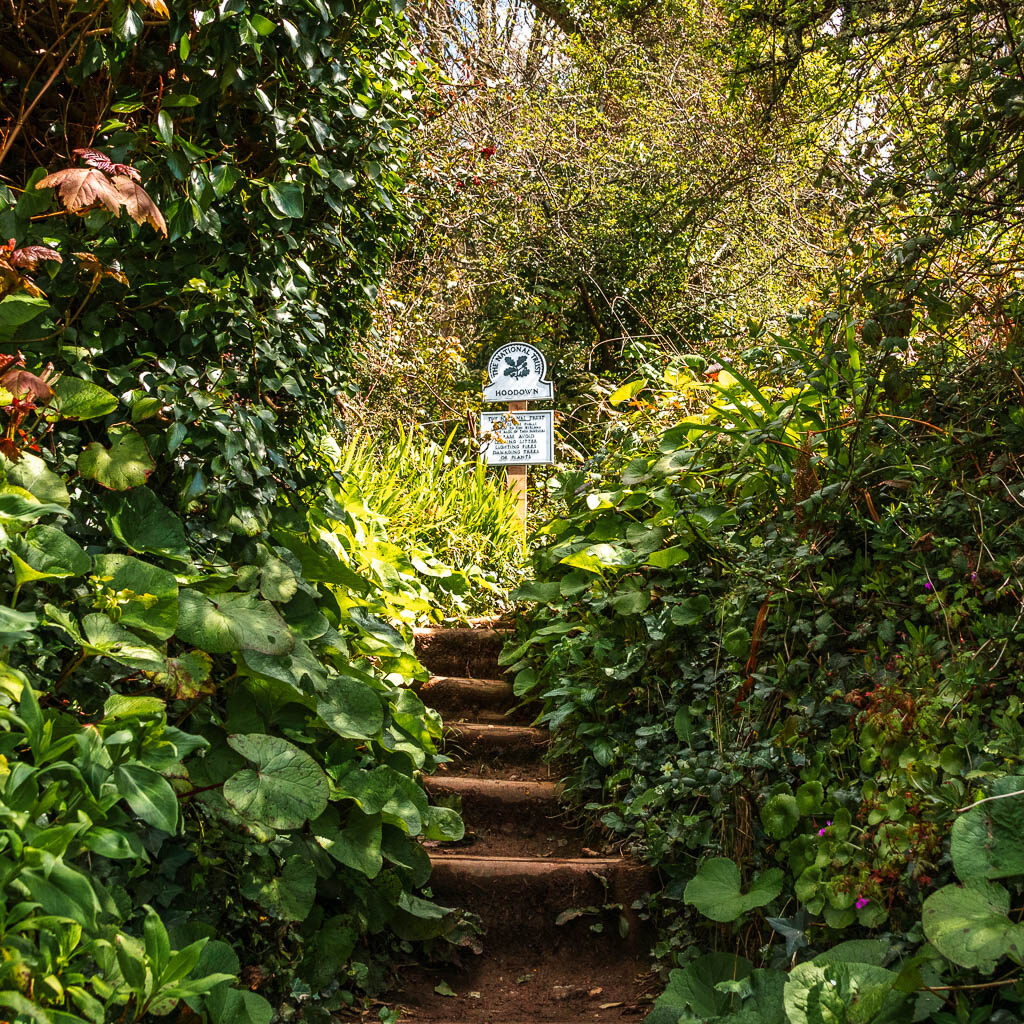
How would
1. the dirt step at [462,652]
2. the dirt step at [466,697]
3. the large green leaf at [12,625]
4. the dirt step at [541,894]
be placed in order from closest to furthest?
the large green leaf at [12,625] → the dirt step at [541,894] → the dirt step at [466,697] → the dirt step at [462,652]

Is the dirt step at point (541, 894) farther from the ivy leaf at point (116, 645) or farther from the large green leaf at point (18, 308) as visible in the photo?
the large green leaf at point (18, 308)

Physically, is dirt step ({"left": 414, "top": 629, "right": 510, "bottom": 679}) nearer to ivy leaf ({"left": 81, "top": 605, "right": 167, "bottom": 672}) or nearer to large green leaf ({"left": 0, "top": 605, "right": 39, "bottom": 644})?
ivy leaf ({"left": 81, "top": 605, "right": 167, "bottom": 672})

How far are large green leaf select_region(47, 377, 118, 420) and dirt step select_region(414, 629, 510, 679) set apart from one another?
2.82 meters

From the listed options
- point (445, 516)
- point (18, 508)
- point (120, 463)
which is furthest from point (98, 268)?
point (445, 516)

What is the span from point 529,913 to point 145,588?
5.80ft

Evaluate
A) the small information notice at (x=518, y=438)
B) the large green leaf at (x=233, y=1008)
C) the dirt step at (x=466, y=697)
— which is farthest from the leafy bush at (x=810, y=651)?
the small information notice at (x=518, y=438)

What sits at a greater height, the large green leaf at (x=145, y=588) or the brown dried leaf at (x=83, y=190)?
the brown dried leaf at (x=83, y=190)

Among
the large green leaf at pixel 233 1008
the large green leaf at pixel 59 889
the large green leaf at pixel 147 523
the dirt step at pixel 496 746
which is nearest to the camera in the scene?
the large green leaf at pixel 59 889

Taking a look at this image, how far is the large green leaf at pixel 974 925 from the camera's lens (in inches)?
63.9

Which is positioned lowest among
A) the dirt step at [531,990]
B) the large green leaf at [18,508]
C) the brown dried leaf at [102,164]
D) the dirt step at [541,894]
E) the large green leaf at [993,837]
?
the dirt step at [531,990]

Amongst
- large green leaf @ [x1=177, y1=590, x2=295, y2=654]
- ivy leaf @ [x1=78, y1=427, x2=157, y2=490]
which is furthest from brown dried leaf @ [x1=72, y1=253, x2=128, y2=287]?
large green leaf @ [x1=177, y1=590, x2=295, y2=654]

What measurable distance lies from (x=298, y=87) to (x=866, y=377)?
1857mm

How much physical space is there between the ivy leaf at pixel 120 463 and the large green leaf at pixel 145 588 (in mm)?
202

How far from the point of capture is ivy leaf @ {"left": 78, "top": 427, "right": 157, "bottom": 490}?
2088 millimetres
